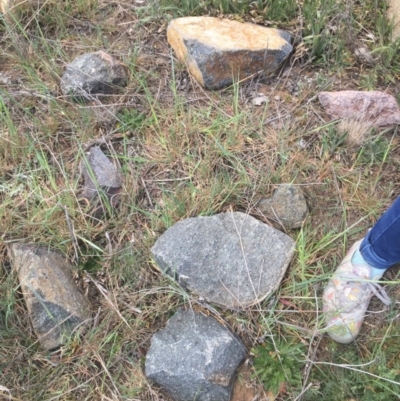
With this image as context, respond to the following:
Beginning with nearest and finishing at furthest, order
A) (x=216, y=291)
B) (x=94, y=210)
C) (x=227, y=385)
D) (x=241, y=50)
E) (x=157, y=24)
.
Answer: (x=227, y=385)
(x=216, y=291)
(x=94, y=210)
(x=241, y=50)
(x=157, y=24)

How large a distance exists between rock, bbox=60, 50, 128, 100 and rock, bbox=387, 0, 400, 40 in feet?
4.57

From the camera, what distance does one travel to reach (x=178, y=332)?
1.91 metres

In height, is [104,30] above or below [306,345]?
above

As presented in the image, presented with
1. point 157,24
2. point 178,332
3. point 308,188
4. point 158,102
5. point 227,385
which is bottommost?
point 227,385

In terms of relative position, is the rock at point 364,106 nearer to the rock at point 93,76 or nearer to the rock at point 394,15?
the rock at point 394,15

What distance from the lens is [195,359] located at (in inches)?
72.7

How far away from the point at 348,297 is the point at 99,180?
1.16 meters

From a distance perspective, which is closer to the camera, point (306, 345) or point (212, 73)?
point (306, 345)

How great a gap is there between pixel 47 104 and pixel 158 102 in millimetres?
552

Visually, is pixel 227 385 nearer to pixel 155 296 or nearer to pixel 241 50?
pixel 155 296

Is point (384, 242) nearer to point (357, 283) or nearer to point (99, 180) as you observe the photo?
point (357, 283)

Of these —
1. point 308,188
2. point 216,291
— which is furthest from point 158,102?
point 216,291

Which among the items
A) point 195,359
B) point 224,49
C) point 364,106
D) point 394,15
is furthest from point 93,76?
point 394,15

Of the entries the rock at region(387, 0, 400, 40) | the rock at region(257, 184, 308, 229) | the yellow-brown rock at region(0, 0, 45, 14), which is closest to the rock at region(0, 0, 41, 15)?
the yellow-brown rock at region(0, 0, 45, 14)
